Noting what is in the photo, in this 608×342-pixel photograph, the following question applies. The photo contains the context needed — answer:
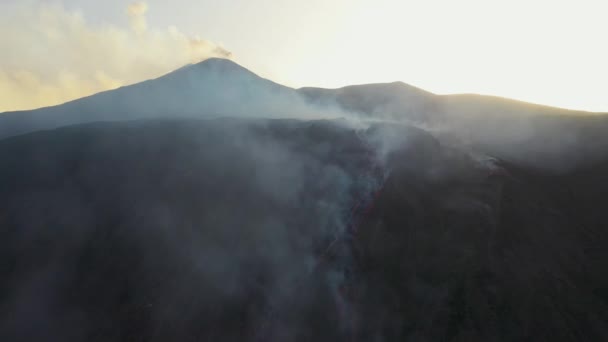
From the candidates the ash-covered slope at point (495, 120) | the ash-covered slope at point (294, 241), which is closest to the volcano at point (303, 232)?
the ash-covered slope at point (294, 241)

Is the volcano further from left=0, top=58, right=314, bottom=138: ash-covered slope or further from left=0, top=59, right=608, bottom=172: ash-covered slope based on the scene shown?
left=0, top=58, right=314, bottom=138: ash-covered slope

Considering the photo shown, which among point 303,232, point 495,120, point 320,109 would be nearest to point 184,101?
point 320,109

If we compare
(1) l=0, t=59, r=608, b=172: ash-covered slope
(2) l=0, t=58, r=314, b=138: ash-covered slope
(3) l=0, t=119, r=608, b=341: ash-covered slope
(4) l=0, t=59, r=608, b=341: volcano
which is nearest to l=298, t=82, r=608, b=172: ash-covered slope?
(1) l=0, t=59, r=608, b=172: ash-covered slope

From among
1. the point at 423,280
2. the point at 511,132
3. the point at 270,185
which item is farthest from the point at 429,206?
the point at 511,132

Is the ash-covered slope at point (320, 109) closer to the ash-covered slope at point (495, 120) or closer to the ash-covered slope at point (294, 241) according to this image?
the ash-covered slope at point (495, 120)

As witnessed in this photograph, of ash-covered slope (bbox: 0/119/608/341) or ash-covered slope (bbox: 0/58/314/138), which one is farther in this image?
ash-covered slope (bbox: 0/58/314/138)

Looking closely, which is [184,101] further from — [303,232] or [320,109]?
[303,232]

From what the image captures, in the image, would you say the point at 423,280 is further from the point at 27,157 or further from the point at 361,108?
the point at 27,157

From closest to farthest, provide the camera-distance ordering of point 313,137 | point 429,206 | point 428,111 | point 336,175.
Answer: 1. point 429,206
2. point 336,175
3. point 313,137
4. point 428,111

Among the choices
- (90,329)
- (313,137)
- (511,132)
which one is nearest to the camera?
(90,329)
